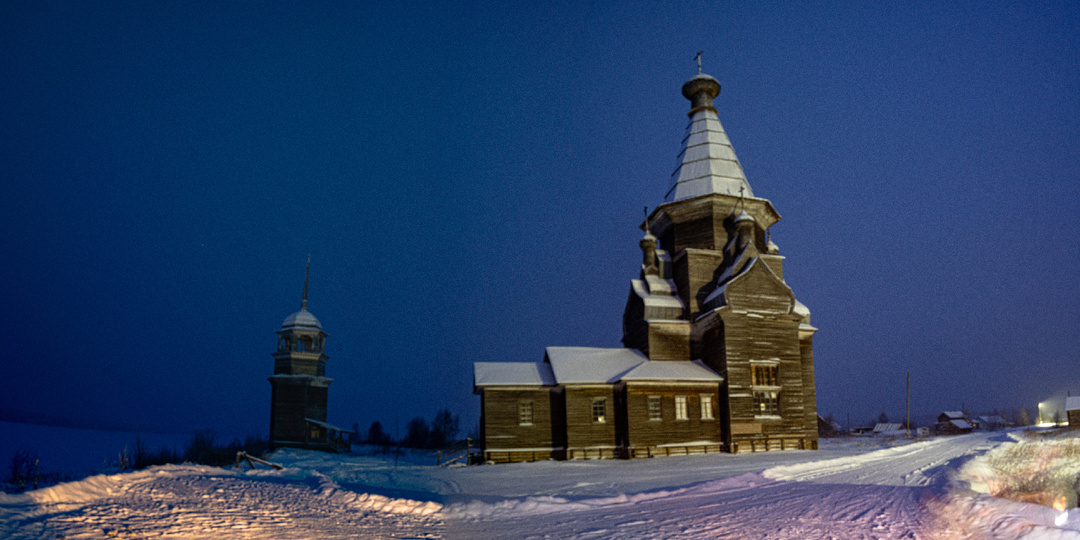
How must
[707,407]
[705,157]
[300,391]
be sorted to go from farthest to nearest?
[300,391] < [705,157] < [707,407]

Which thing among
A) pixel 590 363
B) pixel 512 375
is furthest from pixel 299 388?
pixel 590 363

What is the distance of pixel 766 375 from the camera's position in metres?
27.4

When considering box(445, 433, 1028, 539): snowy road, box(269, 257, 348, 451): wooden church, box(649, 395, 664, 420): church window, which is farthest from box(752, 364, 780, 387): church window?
box(269, 257, 348, 451): wooden church

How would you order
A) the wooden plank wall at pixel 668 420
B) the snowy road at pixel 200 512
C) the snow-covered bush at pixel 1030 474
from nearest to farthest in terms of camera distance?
1. the snowy road at pixel 200 512
2. the snow-covered bush at pixel 1030 474
3. the wooden plank wall at pixel 668 420

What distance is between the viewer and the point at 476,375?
27.2m

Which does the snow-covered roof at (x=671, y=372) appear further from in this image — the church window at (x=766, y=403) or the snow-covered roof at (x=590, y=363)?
the church window at (x=766, y=403)

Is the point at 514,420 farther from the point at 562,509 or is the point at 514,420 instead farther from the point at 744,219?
the point at 562,509

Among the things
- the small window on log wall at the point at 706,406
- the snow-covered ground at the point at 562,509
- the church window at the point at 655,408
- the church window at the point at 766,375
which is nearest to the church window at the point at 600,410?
the church window at the point at 655,408

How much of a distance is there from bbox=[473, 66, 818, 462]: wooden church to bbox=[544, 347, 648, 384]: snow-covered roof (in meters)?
0.05

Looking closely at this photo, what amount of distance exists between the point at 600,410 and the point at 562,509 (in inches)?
637

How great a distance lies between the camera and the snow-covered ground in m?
8.52

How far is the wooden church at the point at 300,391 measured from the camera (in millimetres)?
37594

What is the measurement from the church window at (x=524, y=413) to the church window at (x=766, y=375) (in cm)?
987

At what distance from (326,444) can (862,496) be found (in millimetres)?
33429
